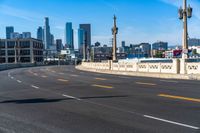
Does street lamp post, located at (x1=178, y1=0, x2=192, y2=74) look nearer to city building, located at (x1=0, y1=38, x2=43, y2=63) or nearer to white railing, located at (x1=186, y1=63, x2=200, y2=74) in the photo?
white railing, located at (x1=186, y1=63, x2=200, y2=74)

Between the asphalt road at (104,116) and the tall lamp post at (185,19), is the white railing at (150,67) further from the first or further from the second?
the asphalt road at (104,116)

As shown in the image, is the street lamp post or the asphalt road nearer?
the asphalt road

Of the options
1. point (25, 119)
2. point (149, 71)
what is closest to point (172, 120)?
point (25, 119)

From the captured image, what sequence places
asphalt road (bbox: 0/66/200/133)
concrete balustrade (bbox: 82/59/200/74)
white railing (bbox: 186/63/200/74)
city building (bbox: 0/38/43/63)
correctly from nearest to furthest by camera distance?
1. asphalt road (bbox: 0/66/200/133)
2. white railing (bbox: 186/63/200/74)
3. concrete balustrade (bbox: 82/59/200/74)
4. city building (bbox: 0/38/43/63)

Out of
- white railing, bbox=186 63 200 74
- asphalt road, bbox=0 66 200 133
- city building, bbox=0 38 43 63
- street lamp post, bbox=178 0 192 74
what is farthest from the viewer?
city building, bbox=0 38 43 63

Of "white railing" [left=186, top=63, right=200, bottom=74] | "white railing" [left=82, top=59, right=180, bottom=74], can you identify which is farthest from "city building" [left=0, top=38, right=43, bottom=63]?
"white railing" [left=186, top=63, right=200, bottom=74]

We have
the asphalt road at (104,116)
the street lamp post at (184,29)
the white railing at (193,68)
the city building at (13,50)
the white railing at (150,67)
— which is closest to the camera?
the asphalt road at (104,116)

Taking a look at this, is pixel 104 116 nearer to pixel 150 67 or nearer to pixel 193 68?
pixel 193 68

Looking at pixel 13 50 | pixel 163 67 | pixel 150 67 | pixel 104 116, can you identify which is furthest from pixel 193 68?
pixel 13 50

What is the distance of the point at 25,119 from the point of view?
983 centimetres

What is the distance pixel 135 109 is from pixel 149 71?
85.8ft

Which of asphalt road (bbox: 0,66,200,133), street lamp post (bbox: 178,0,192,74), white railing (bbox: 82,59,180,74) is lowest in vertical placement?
asphalt road (bbox: 0,66,200,133)

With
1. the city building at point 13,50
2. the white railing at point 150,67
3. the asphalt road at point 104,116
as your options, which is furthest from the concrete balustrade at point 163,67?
the city building at point 13,50

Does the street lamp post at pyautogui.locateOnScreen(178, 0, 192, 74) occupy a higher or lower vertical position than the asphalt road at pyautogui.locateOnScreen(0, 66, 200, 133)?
higher
